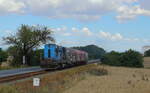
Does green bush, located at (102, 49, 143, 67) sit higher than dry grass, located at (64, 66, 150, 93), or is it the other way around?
green bush, located at (102, 49, 143, 67)

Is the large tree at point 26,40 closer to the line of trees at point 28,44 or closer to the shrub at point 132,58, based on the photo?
the line of trees at point 28,44

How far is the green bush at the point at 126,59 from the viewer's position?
3119 inches

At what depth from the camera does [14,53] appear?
69.2m

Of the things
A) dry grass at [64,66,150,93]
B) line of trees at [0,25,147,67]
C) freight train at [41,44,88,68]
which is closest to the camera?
dry grass at [64,66,150,93]

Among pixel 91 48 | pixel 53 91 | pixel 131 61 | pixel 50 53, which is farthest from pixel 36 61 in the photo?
pixel 91 48

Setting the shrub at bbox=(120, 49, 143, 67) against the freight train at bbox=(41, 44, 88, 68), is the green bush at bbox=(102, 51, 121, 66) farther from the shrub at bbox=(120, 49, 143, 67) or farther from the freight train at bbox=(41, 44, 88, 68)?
the freight train at bbox=(41, 44, 88, 68)

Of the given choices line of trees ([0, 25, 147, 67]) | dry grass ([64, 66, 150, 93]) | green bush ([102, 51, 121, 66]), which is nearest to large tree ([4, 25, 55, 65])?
line of trees ([0, 25, 147, 67])

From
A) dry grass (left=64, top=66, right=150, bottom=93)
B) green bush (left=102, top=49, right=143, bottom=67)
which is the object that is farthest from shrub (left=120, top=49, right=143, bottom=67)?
dry grass (left=64, top=66, right=150, bottom=93)

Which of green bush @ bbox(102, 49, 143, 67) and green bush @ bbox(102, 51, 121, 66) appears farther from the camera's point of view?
green bush @ bbox(102, 51, 121, 66)

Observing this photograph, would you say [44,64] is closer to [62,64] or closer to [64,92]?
[62,64]

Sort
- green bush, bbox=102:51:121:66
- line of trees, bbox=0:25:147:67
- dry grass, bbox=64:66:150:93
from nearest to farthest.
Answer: dry grass, bbox=64:66:150:93
line of trees, bbox=0:25:147:67
green bush, bbox=102:51:121:66

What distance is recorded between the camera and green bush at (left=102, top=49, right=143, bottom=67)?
7923 cm

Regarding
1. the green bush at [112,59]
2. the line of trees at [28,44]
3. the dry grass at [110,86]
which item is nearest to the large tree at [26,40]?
the line of trees at [28,44]

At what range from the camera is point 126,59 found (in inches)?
3243
